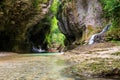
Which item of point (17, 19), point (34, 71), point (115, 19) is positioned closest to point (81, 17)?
point (115, 19)

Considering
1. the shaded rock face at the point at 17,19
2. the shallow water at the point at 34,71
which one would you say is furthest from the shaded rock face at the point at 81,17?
the shallow water at the point at 34,71

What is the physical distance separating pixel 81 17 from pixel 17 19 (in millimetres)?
11437

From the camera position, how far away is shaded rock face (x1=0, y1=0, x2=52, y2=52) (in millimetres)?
22625

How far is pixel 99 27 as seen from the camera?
30.0 meters

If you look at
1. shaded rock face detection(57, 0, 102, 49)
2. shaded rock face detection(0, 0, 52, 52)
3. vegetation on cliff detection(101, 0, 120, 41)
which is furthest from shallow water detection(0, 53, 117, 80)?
shaded rock face detection(57, 0, 102, 49)

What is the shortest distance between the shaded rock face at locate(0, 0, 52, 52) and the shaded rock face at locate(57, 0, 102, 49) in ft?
16.4

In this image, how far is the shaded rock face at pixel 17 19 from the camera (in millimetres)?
22625

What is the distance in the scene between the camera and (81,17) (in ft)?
110

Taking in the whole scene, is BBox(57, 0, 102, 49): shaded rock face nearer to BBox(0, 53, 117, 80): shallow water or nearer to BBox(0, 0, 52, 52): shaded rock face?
BBox(0, 0, 52, 52): shaded rock face

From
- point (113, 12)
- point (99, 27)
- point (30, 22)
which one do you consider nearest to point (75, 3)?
point (99, 27)

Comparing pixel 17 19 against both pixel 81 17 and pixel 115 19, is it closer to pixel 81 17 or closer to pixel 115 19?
pixel 115 19

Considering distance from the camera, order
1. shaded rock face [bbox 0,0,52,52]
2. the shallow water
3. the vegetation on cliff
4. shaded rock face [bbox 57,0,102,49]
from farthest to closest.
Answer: shaded rock face [bbox 57,0,102,49], shaded rock face [bbox 0,0,52,52], the vegetation on cliff, the shallow water

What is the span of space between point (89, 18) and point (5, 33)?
11.8 meters

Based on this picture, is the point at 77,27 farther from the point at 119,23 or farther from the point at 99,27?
the point at 119,23
